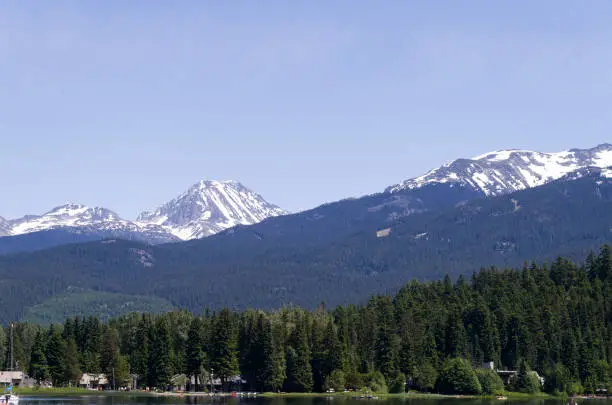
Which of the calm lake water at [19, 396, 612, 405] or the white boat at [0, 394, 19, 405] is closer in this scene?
the white boat at [0, 394, 19, 405]

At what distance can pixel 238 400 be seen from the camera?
188 meters

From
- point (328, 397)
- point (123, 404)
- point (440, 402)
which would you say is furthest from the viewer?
point (328, 397)

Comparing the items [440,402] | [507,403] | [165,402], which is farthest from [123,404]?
[507,403]

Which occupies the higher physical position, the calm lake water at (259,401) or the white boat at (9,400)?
the white boat at (9,400)

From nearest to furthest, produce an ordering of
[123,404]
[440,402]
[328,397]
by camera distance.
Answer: [123,404] → [440,402] → [328,397]

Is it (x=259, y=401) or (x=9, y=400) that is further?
(x=259, y=401)

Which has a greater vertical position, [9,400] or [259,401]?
[9,400]

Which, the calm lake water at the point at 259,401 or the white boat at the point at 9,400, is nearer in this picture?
the white boat at the point at 9,400

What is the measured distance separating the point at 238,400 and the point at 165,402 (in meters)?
16.1

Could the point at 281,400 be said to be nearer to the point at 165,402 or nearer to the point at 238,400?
the point at 238,400

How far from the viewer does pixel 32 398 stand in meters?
195

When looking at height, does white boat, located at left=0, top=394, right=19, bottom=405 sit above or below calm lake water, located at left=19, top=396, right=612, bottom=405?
above

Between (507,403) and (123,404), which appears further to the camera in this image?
(507,403)

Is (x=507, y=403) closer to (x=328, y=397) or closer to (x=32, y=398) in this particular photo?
(x=328, y=397)
